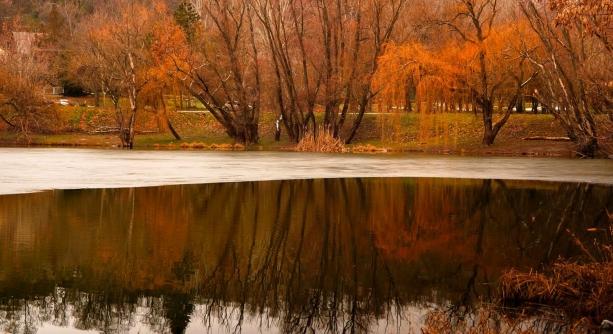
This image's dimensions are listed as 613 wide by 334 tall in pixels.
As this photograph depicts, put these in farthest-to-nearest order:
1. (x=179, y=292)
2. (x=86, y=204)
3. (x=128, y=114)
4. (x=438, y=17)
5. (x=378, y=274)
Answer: (x=128, y=114)
(x=438, y=17)
(x=86, y=204)
(x=378, y=274)
(x=179, y=292)

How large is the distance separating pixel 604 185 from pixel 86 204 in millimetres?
16759

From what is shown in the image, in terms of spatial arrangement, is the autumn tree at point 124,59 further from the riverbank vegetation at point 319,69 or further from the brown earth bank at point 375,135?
the brown earth bank at point 375,135

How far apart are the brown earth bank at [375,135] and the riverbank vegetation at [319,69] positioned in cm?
30

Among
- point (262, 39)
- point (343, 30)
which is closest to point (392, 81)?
point (343, 30)

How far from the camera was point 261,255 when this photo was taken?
1197 centimetres

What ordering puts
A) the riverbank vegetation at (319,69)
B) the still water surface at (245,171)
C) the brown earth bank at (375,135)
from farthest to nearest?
the brown earth bank at (375,135)
the riverbank vegetation at (319,69)
the still water surface at (245,171)

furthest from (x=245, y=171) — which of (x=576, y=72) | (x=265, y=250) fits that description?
(x=576, y=72)

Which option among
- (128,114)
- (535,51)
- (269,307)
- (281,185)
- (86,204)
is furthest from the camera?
(128,114)

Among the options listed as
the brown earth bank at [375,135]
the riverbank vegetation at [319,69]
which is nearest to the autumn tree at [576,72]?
the riverbank vegetation at [319,69]

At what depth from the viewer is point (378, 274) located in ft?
35.1

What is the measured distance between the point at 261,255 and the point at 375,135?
44.3 m

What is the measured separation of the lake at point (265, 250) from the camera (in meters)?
8.53

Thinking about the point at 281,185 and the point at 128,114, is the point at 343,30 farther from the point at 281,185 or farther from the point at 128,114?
the point at 281,185

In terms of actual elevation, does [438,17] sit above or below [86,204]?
above
